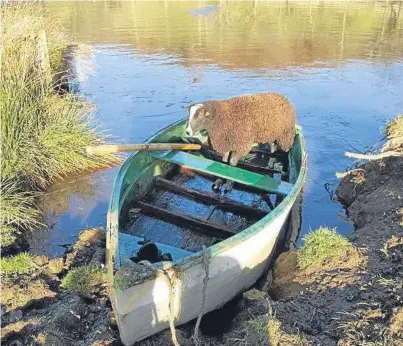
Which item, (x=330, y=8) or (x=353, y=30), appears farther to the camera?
(x=330, y=8)

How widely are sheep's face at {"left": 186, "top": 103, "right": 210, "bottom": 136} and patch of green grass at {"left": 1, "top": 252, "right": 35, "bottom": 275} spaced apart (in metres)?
3.12

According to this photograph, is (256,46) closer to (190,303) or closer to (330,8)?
(330,8)

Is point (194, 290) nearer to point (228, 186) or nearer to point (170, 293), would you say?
point (170, 293)

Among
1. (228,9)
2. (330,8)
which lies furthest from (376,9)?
(228,9)

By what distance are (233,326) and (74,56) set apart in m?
10.1

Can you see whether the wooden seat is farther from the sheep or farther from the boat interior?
the sheep

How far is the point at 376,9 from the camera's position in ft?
95.6

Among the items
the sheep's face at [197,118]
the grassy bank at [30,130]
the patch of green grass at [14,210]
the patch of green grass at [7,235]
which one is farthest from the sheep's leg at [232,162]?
the patch of green grass at [7,235]

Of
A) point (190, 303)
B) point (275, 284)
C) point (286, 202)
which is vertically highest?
point (286, 202)

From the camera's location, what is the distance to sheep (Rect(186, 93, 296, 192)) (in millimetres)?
7250

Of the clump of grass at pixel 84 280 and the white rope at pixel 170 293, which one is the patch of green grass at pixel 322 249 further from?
the clump of grass at pixel 84 280

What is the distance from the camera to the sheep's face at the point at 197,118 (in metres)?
7.25

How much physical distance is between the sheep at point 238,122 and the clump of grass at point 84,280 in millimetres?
2446

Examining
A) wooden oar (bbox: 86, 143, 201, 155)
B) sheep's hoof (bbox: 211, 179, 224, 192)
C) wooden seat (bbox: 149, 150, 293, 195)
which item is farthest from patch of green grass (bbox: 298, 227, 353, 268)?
wooden oar (bbox: 86, 143, 201, 155)
